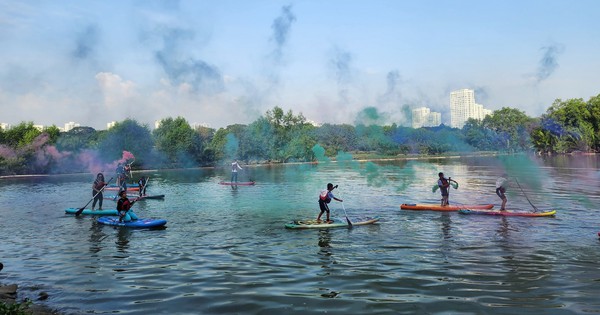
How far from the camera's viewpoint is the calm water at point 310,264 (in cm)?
1100

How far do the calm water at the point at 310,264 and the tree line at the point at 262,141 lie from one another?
5433 cm

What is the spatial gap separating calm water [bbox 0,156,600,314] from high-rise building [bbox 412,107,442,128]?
2104 centimetres

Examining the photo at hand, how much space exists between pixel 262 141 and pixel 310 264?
101 m

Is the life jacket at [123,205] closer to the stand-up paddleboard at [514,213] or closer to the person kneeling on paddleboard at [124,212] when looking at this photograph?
the person kneeling on paddleboard at [124,212]

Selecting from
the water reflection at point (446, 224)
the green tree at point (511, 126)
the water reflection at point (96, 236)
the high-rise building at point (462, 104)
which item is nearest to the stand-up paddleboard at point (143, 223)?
the water reflection at point (96, 236)

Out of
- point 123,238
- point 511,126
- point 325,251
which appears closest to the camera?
point 325,251

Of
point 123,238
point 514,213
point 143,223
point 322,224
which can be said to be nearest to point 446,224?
point 514,213

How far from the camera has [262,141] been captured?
11494cm

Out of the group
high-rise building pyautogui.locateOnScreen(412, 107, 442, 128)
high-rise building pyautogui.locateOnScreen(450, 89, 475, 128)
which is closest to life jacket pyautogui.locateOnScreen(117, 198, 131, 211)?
high-rise building pyautogui.locateOnScreen(412, 107, 442, 128)

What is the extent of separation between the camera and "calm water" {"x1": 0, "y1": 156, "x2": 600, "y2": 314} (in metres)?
11.0

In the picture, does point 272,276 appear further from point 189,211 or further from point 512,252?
point 189,211

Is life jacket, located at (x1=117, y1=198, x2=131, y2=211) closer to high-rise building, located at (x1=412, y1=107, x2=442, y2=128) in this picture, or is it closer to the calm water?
the calm water

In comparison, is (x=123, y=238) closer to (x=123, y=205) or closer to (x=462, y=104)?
(x=123, y=205)

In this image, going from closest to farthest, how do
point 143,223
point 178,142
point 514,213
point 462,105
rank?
point 143,223 < point 514,213 < point 462,105 < point 178,142
